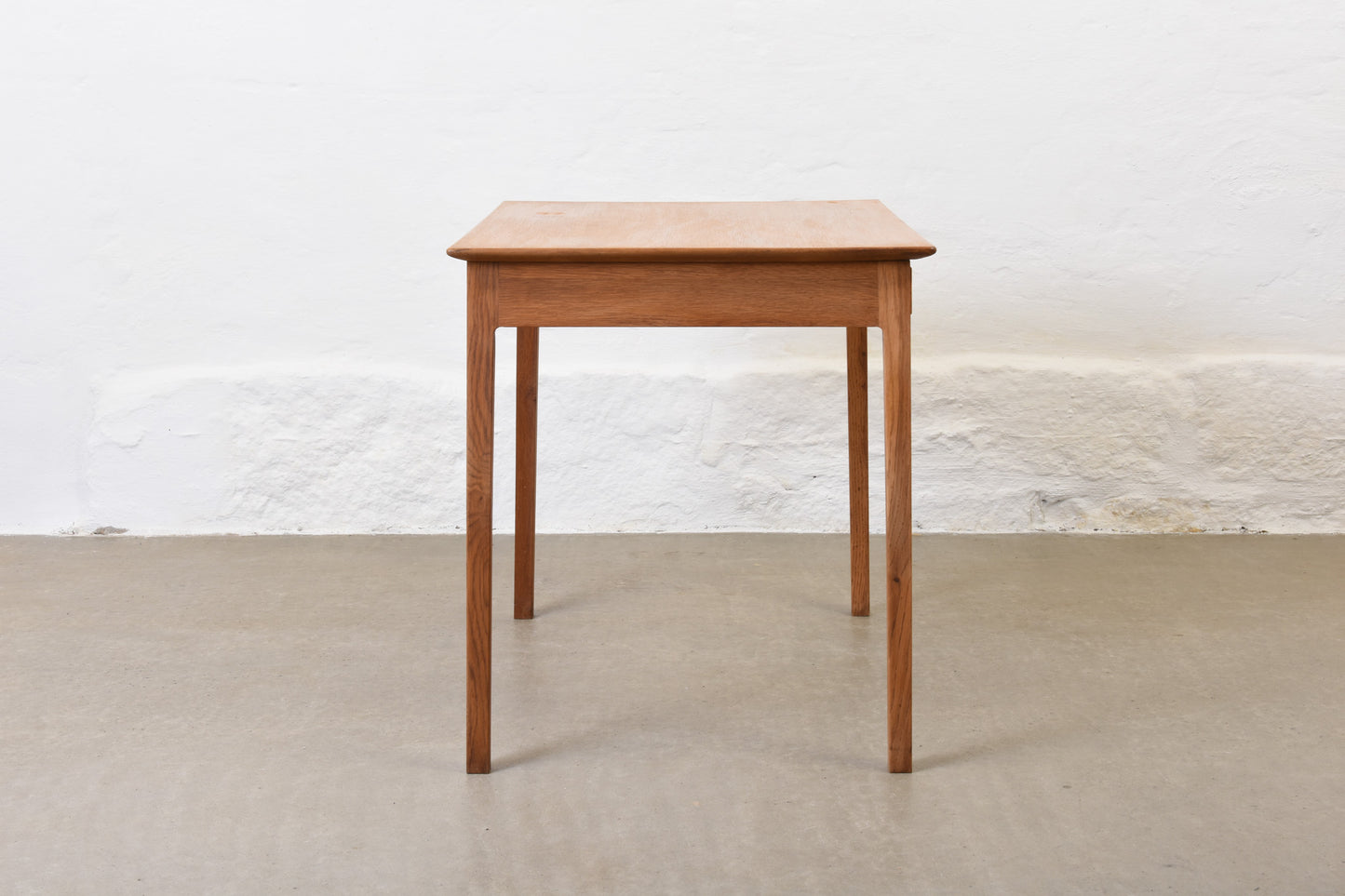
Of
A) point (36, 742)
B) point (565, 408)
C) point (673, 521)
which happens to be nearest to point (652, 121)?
point (565, 408)

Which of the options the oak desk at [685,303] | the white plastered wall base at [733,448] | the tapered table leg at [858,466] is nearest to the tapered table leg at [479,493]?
the oak desk at [685,303]

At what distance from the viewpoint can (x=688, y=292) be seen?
1323mm

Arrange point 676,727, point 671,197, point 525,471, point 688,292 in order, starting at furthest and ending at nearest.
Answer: point 671,197, point 525,471, point 676,727, point 688,292

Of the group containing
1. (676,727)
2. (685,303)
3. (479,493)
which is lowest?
(676,727)

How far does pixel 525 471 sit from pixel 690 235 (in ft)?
1.96

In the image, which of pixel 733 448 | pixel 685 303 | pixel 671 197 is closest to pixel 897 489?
pixel 685 303

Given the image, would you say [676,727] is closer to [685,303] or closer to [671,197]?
[685,303]

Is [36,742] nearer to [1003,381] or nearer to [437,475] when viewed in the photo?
[437,475]

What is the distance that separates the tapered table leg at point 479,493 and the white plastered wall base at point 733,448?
1.08m

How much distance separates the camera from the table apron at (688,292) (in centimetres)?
132

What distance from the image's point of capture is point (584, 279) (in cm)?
132

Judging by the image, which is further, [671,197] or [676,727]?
[671,197]

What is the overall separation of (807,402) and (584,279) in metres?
1.17

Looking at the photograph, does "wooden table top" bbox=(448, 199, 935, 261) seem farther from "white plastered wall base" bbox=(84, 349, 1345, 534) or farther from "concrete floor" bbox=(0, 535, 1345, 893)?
"white plastered wall base" bbox=(84, 349, 1345, 534)
